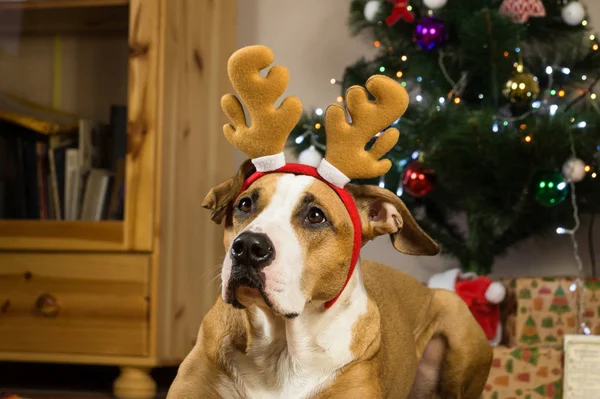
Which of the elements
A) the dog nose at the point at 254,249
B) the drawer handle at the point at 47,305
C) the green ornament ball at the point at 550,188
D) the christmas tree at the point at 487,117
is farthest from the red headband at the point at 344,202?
the drawer handle at the point at 47,305

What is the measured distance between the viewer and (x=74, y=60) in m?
2.61

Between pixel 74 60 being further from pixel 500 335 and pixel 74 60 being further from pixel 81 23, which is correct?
pixel 500 335

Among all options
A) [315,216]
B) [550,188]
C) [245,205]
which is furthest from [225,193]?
[550,188]

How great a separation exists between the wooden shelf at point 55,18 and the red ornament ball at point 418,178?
966 mm

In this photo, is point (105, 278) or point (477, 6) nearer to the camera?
point (105, 278)

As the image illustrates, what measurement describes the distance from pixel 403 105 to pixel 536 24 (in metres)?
1.38

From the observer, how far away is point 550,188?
238 cm

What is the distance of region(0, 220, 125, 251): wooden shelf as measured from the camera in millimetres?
2393

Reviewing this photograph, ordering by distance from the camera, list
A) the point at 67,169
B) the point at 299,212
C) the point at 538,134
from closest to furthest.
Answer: the point at 299,212
the point at 538,134
the point at 67,169

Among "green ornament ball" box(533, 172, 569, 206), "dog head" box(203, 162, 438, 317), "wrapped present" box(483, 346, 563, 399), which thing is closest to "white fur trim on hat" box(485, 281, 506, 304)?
"wrapped present" box(483, 346, 563, 399)

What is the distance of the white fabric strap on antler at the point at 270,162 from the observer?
144 cm

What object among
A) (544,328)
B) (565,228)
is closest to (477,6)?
(565,228)

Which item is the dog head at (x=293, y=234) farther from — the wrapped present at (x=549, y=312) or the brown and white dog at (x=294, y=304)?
the wrapped present at (x=549, y=312)

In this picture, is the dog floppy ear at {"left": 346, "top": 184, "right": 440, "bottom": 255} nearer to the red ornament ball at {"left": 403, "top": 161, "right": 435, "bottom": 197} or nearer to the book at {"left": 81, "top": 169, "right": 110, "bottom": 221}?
the red ornament ball at {"left": 403, "top": 161, "right": 435, "bottom": 197}
